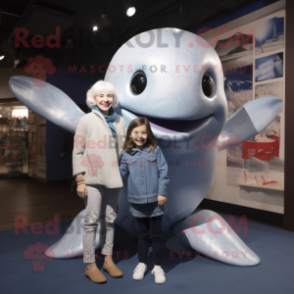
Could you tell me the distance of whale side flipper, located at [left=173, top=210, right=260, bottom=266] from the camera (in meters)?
2.06

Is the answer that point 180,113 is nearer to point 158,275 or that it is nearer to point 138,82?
point 138,82

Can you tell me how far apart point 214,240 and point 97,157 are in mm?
1089

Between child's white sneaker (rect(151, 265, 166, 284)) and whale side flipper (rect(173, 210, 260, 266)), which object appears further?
whale side flipper (rect(173, 210, 260, 266))

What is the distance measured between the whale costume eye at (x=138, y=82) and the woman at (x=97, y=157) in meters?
0.13

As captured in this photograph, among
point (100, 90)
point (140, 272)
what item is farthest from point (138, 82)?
point (140, 272)

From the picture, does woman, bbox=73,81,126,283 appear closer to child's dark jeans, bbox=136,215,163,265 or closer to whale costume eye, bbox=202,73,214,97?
child's dark jeans, bbox=136,215,163,265

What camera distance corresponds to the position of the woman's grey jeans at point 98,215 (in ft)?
5.84

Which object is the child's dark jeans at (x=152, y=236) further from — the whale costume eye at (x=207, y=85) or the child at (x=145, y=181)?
the whale costume eye at (x=207, y=85)

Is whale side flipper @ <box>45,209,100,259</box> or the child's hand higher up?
the child's hand

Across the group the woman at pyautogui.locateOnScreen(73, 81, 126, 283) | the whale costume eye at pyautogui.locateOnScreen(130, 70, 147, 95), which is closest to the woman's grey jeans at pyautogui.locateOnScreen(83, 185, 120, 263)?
the woman at pyautogui.locateOnScreen(73, 81, 126, 283)

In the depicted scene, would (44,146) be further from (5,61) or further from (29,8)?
(29,8)

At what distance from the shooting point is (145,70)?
5.83 feet

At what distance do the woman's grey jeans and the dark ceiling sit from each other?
250cm

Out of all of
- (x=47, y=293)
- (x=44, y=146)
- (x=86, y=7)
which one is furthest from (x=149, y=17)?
(x=44, y=146)
